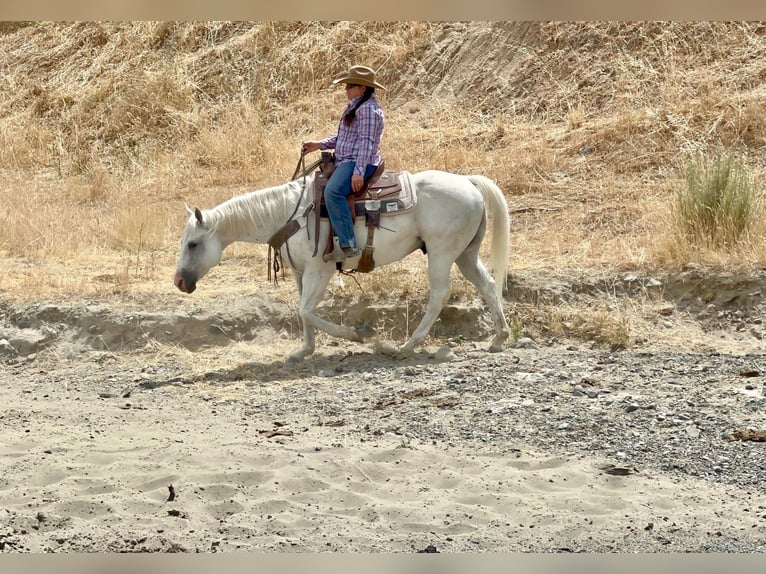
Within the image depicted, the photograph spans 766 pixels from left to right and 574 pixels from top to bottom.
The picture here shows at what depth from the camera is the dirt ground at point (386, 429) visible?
5078 millimetres

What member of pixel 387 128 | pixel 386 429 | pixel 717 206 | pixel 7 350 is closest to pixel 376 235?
pixel 386 429

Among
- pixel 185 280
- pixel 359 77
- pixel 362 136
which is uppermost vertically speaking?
pixel 359 77

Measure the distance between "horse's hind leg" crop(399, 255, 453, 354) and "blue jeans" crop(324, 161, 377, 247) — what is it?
2.55ft

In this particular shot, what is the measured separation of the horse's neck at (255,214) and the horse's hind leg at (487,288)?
1.57 meters

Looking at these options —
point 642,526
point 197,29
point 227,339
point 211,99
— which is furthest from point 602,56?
point 642,526

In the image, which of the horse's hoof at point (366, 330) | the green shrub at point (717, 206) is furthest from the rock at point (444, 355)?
the green shrub at point (717, 206)

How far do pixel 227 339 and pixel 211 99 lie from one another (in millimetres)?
10633

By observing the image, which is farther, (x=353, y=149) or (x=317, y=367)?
(x=317, y=367)

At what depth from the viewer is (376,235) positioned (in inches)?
356

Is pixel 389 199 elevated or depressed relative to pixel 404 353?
elevated

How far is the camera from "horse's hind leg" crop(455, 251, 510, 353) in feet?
30.6

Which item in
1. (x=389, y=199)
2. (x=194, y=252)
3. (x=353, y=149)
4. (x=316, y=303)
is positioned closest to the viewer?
(x=353, y=149)

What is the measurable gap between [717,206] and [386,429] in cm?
535

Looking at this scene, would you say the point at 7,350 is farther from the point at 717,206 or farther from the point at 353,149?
the point at 717,206
